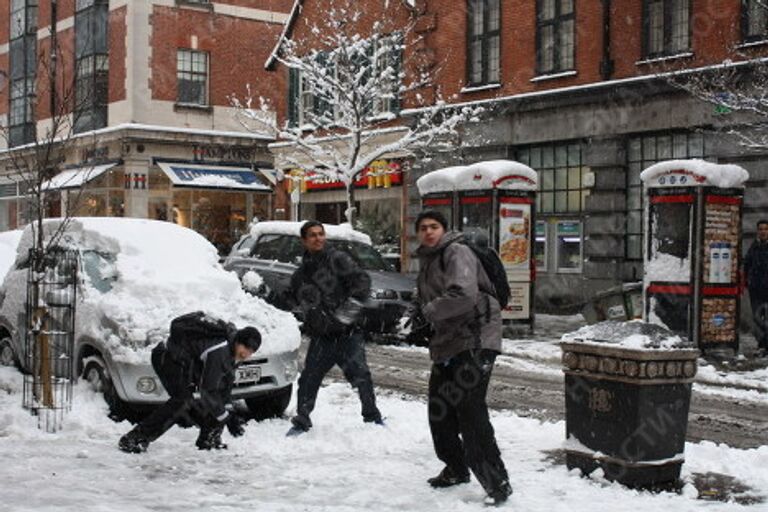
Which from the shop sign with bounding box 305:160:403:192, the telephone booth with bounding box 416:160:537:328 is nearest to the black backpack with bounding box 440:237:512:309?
the telephone booth with bounding box 416:160:537:328

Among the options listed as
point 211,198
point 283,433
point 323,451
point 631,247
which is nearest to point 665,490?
point 323,451

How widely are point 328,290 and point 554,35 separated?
47.9 ft

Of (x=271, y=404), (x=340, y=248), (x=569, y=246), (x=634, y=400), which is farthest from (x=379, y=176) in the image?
(x=634, y=400)

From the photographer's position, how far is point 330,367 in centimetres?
847

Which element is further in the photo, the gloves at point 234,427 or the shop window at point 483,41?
the shop window at point 483,41

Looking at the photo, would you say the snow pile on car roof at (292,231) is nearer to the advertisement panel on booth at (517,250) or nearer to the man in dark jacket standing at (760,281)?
the advertisement panel on booth at (517,250)

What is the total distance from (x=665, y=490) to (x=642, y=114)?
1370 cm

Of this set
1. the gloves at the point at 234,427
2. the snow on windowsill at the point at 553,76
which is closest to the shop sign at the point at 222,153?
the snow on windowsill at the point at 553,76

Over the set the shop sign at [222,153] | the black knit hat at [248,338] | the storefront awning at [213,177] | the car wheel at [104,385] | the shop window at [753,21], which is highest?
the shop window at [753,21]

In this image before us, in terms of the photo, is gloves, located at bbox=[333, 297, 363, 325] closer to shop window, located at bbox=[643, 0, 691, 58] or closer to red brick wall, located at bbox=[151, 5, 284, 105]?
shop window, located at bbox=[643, 0, 691, 58]

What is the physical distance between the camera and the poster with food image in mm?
Result: 16531

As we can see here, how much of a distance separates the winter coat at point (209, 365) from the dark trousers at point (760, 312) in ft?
31.6

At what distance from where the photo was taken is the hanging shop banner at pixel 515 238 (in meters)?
16.5

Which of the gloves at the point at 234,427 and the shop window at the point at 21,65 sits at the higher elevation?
the shop window at the point at 21,65
